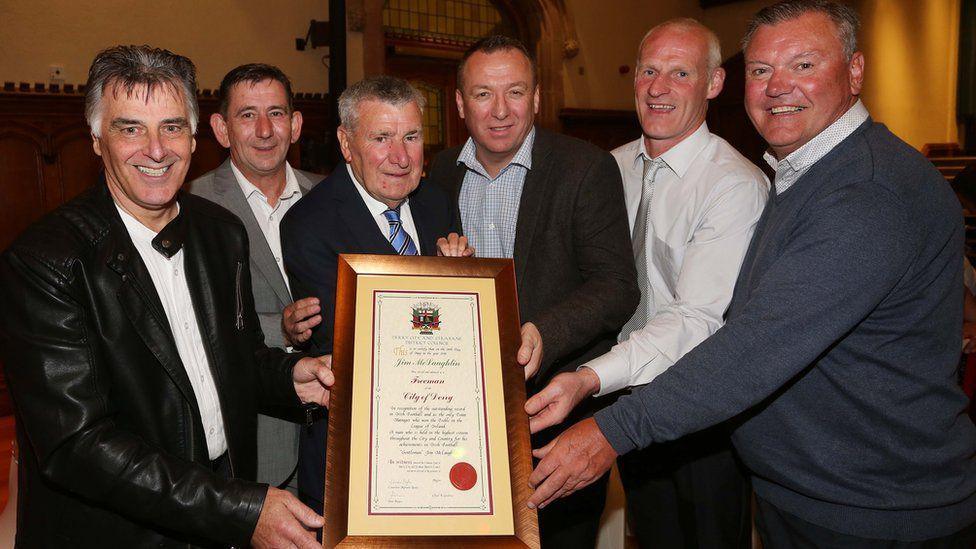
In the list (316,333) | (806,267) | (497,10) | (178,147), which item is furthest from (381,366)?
(497,10)

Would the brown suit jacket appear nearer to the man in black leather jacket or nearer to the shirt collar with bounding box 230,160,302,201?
the man in black leather jacket

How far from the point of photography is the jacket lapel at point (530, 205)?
2.29 metres

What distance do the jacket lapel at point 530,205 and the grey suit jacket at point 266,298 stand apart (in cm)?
94

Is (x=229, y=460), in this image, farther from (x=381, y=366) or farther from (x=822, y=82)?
(x=822, y=82)

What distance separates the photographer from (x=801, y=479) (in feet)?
5.69

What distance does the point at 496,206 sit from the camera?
2.43m

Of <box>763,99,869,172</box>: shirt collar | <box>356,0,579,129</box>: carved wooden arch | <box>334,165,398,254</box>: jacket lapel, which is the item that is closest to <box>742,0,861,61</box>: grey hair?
<box>763,99,869,172</box>: shirt collar

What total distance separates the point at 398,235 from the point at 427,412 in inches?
29.2

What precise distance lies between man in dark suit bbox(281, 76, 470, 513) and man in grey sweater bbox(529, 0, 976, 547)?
2.57 ft

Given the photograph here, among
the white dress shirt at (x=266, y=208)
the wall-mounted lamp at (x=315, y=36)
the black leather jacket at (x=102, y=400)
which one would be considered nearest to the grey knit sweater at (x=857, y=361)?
the black leather jacket at (x=102, y=400)

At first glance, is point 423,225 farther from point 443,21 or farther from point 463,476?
point 443,21

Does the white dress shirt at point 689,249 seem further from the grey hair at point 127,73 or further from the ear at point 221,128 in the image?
the ear at point 221,128

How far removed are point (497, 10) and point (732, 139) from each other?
15.0 feet

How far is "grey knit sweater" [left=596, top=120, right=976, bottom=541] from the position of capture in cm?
159
